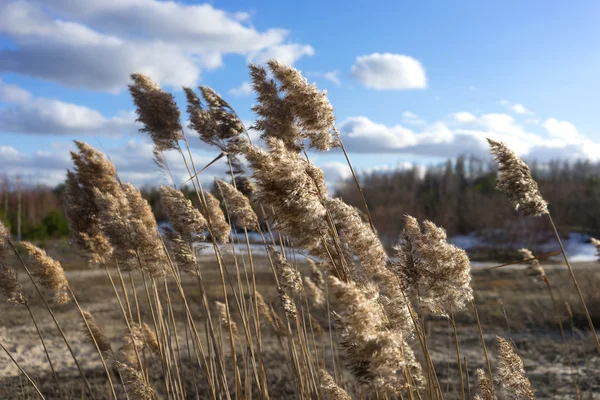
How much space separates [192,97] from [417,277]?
200cm

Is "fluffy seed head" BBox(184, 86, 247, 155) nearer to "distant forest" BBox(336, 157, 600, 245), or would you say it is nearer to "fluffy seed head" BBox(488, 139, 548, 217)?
"fluffy seed head" BBox(488, 139, 548, 217)

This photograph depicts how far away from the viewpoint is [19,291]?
331cm

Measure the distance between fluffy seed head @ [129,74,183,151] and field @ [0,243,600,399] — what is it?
1596 millimetres

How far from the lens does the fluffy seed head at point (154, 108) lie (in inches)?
136

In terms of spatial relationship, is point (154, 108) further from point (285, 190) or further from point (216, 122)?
point (285, 190)

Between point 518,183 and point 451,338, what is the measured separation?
659cm

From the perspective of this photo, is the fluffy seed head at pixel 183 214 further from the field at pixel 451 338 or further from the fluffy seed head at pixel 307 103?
the field at pixel 451 338

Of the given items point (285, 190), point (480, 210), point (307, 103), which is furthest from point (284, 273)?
point (480, 210)

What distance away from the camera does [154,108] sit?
345 centimetres

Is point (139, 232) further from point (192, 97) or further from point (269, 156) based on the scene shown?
point (269, 156)

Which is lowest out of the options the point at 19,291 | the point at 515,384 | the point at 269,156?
the point at 515,384

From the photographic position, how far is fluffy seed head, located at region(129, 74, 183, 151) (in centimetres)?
344

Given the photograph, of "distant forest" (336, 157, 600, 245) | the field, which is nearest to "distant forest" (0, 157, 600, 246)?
"distant forest" (336, 157, 600, 245)

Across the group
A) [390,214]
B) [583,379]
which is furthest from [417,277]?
[390,214]
